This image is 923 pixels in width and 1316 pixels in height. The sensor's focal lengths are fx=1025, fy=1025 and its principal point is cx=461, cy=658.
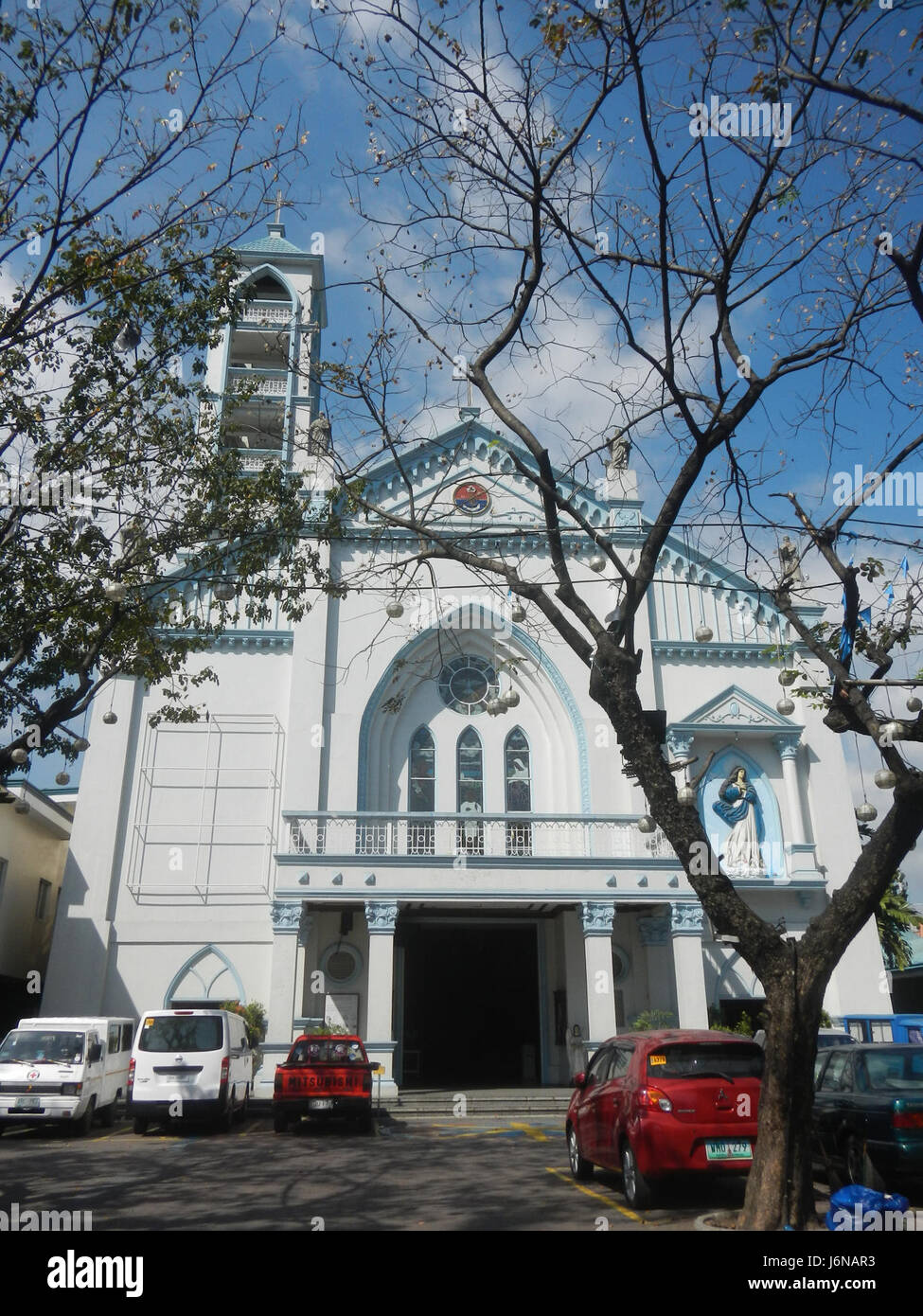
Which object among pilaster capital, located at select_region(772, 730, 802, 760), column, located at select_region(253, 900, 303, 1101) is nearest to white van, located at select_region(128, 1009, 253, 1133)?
column, located at select_region(253, 900, 303, 1101)

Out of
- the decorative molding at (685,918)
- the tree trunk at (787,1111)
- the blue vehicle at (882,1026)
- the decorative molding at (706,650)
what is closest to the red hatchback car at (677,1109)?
the tree trunk at (787,1111)

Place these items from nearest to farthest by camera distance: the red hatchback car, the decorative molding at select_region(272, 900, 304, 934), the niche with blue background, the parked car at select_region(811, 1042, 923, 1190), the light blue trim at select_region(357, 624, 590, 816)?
the red hatchback car, the parked car at select_region(811, 1042, 923, 1190), the decorative molding at select_region(272, 900, 304, 934), the light blue trim at select_region(357, 624, 590, 816), the niche with blue background

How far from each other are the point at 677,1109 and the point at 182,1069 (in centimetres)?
920

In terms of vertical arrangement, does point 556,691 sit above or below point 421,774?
above

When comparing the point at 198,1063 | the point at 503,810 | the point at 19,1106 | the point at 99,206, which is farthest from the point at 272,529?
the point at 503,810

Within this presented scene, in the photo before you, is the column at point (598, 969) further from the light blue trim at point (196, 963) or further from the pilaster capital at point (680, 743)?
the light blue trim at point (196, 963)

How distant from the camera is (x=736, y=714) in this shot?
2369 cm

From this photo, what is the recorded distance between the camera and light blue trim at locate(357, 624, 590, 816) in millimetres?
22703

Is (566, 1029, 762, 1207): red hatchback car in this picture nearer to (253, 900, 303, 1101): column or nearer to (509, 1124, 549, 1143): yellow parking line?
(509, 1124, 549, 1143): yellow parking line

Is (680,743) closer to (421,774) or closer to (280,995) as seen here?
(421,774)

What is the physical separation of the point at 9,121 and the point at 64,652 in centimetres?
539

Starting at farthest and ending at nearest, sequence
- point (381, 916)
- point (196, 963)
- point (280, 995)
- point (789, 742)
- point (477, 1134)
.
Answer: point (789, 742) → point (196, 963) → point (381, 916) → point (280, 995) → point (477, 1134)

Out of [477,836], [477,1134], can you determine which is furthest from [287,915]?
[477,1134]

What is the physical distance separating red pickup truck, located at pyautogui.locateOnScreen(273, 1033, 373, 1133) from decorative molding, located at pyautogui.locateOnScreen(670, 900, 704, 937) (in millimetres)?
7796
